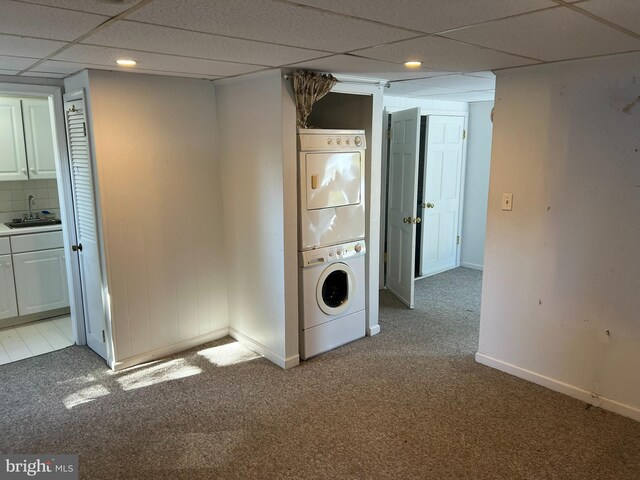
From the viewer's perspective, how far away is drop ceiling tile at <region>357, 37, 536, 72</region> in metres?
2.24

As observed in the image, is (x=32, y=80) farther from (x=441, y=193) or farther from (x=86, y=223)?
(x=441, y=193)

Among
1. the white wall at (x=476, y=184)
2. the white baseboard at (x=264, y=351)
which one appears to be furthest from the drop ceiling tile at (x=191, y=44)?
the white wall at (x=476, y=184)

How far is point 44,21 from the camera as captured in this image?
1.77m

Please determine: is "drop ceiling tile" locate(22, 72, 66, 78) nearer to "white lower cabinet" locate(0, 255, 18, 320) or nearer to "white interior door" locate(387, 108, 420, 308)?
"white lower cabinet" locate(0, 255, 18, 320)

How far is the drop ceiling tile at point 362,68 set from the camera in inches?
107

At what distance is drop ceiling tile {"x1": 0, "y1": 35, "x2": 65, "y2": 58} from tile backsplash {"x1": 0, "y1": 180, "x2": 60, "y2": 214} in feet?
8.08

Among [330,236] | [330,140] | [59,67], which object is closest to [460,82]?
[330,140]

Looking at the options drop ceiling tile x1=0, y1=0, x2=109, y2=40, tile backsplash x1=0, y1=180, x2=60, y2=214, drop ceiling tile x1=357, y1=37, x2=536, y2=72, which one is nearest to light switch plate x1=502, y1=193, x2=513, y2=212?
drop ceiling tile x1=357, y1=37, x2=536, y2=72

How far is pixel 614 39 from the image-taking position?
2.16m

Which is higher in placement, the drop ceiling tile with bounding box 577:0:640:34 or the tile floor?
the drop ceiling tile with bounding box 577:0:640:34

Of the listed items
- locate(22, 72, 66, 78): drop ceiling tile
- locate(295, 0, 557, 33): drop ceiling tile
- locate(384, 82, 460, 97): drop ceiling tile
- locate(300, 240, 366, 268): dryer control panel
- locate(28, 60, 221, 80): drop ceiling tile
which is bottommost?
locate(300, 240, 366, 268): dryer control panel

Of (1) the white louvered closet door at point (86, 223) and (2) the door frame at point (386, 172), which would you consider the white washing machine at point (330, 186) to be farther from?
(1) the white louvered closet door at point (86, 223)

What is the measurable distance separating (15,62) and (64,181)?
1.07m

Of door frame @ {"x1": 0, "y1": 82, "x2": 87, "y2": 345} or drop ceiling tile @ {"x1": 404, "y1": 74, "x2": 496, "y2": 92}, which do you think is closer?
door frame @ {"x1": 0, "y1": 82, "x2": 87, "y2": 345}
